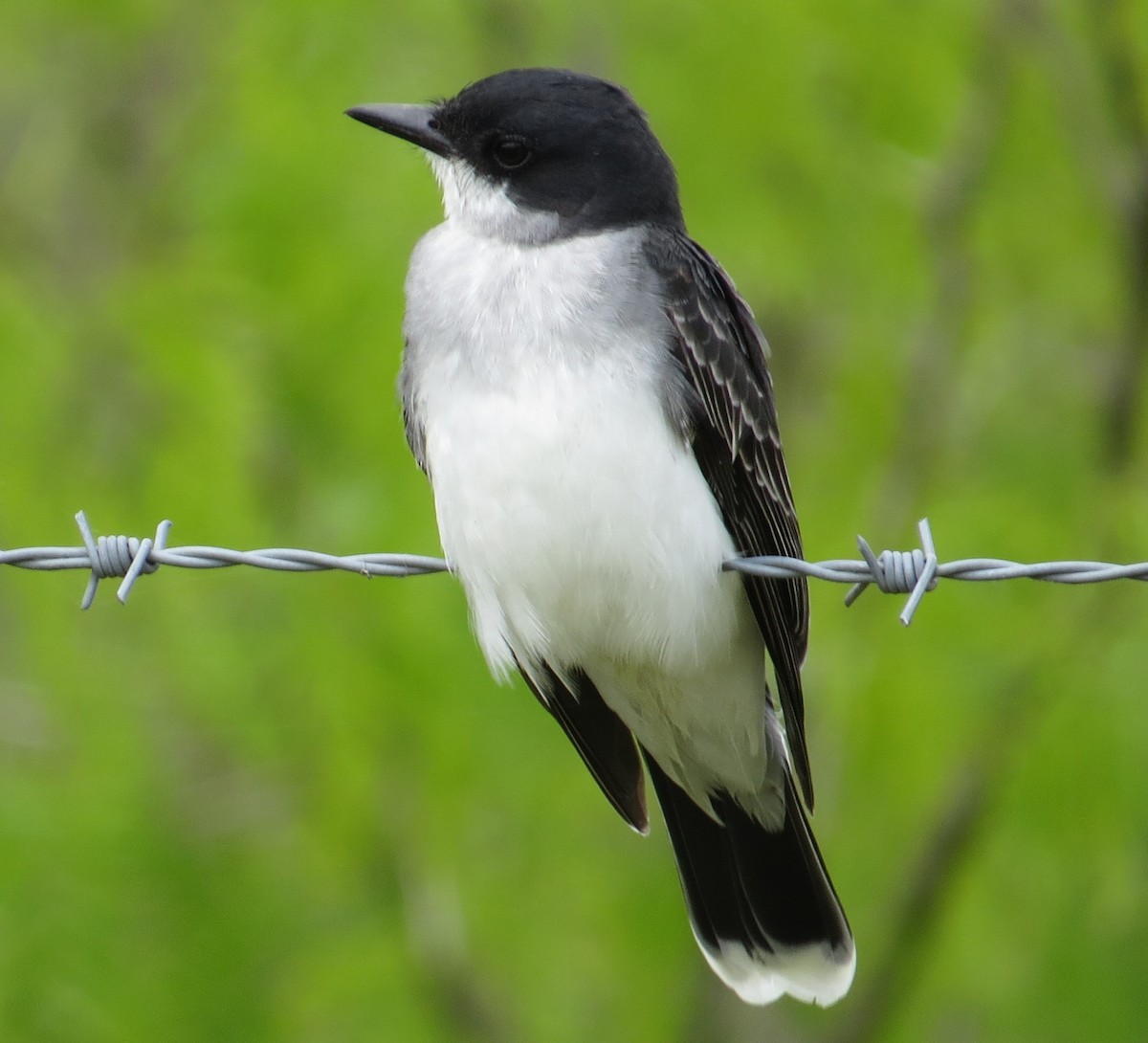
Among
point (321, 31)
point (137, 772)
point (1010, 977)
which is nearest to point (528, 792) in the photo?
point (137, 772)

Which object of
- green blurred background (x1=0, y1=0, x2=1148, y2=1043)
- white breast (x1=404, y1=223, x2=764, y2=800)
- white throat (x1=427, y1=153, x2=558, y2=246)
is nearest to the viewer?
white breast (x1=404, y1=223, x2=764, y2=800)

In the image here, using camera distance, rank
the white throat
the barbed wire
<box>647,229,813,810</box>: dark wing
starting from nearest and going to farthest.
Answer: the barbed wire, <box>647,229,813,810</box>: dark wing, the white throat

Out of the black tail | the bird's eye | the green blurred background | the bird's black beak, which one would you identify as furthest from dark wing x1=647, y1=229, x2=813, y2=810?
the green blurred background

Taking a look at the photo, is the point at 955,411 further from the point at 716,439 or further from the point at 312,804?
the point at 716,439

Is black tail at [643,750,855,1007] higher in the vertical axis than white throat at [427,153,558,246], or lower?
lower

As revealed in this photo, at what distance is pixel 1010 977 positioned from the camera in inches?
254

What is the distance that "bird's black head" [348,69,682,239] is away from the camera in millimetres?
4457

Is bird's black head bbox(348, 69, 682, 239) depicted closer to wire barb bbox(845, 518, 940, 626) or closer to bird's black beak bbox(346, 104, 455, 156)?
bird's black beak bbox(346, 104, 455, 156)

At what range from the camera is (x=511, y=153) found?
454cm

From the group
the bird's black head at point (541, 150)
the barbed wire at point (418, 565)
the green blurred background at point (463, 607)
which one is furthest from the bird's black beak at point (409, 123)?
the green blurred background at point (463, 607)

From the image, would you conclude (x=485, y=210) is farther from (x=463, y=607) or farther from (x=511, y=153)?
(x=463, y=607)

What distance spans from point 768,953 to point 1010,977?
86.7 inches

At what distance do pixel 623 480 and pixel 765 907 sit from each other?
4.21 feet

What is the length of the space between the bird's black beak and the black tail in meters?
1.79
